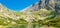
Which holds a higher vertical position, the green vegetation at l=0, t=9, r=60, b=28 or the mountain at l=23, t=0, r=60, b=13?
the mountain at l=23, t=0, r=60, b=13

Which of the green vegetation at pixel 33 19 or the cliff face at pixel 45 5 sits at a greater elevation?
the cliff face at pixel 45 5

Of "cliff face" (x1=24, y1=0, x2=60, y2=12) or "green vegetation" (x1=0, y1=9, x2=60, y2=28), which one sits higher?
"cliff face" (x1=24, y1=0, x2=60, y2=12)

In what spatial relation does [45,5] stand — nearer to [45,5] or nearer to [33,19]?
[45,5]

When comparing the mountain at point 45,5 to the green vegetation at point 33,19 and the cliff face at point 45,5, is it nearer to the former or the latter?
the cliff face at point 45,5

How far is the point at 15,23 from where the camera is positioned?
27.0ft

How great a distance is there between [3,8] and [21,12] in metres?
0.70

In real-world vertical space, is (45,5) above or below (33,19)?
above

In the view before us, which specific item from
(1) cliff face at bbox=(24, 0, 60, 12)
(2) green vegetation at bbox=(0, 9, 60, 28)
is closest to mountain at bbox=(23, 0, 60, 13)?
(1) cliff face at bbox=(24, 0, 60, 12)

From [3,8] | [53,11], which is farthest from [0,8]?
[53,11]

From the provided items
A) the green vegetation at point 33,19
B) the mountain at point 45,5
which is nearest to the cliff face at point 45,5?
the mountain at point 45,5

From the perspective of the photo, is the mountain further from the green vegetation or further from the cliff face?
the green vegetation

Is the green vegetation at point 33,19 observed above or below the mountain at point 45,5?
below

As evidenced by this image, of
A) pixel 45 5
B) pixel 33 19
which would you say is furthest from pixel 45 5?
pixel 33 19

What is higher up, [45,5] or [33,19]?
[45,5]
